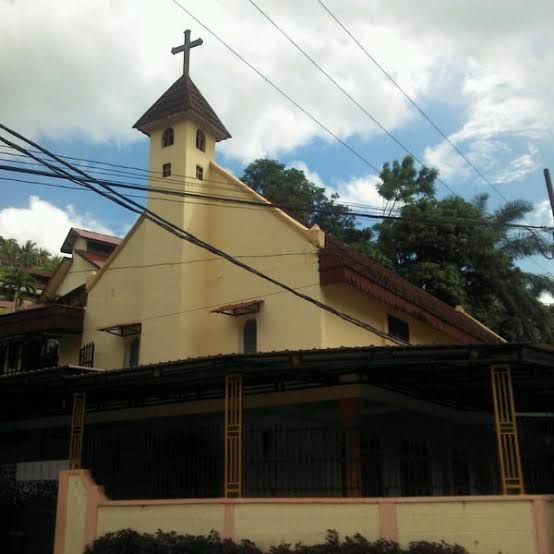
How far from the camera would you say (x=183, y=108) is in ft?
68.0

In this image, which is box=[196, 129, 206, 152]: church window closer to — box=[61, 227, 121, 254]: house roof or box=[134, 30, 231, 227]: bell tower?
box=[134, 30, 231, 227]: bell tower

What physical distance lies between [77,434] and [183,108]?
429 inches

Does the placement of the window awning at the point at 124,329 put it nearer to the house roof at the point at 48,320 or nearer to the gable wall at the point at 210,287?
the gable wall at the point at 210,287

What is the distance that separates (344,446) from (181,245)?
9.49 meters

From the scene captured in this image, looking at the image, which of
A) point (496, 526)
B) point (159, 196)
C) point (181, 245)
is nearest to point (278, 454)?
point (496, 526)

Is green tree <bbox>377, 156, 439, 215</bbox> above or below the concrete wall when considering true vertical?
above

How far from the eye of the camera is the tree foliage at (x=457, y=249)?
31875 millimetres

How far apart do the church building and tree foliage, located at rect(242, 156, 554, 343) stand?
10653 mm

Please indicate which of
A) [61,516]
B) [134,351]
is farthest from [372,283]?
[61,516]

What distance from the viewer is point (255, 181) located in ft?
125

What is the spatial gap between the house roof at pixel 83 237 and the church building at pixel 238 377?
424 inches

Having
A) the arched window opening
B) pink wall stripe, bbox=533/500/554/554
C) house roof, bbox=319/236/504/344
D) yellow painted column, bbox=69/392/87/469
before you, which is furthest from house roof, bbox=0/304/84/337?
pink wall stripe, bbox=533/500/554/554

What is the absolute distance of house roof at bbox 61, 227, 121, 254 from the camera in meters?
33.2

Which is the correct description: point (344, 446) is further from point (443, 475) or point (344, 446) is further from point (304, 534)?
point (443, 475)
